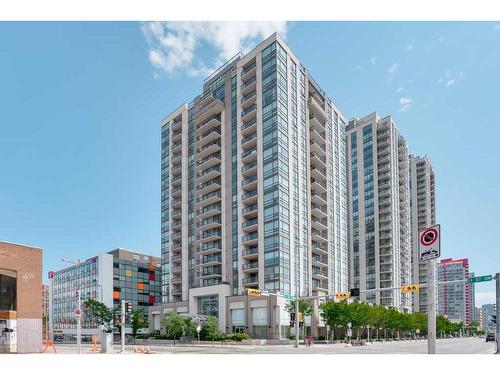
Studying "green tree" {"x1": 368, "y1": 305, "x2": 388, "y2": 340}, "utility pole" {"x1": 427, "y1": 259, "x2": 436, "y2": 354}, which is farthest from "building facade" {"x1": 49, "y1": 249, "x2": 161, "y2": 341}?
"utility pole" {"x1": 427, "y1": 259, "x2": 436, "y2": 354}

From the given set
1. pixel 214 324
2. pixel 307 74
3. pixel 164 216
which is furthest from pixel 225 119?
pixel 214 324

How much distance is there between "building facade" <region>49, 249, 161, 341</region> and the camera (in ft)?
342

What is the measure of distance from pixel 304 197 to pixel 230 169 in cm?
1260

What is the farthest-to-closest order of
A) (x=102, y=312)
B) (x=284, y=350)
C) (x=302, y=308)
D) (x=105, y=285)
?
(x=105, y=285), (x=102, y=312), (x=302, y=308), (x=284, y=350)

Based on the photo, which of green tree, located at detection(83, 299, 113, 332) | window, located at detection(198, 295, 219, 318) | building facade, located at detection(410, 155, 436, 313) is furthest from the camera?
building facade, located at detection(410, 155, 436, 313)

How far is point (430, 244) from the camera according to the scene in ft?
31.9

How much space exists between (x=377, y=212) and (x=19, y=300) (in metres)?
96.8

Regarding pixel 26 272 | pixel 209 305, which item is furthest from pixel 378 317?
pixel 26 272

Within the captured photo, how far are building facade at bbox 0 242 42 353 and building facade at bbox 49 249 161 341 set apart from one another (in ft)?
228

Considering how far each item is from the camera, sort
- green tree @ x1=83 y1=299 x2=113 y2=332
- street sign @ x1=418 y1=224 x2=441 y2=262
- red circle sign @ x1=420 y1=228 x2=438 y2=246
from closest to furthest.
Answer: street sign @ x1=418 y1=224 x2=441 y2=262 < red circle sign @ x1=420 y1=228 x2=438 y2=246 < green tree @ x1=83 y1=299 x2=113 y2=332

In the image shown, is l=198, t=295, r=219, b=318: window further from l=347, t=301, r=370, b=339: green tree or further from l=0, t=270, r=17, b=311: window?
l=0, t=270, r=17, b=311: window

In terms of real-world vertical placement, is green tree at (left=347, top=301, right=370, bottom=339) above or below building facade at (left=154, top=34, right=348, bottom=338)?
below

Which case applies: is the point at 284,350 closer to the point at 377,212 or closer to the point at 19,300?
the point at 19,300

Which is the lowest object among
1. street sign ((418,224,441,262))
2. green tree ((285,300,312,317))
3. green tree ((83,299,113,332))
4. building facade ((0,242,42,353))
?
green tree ((83,299,113,332))
